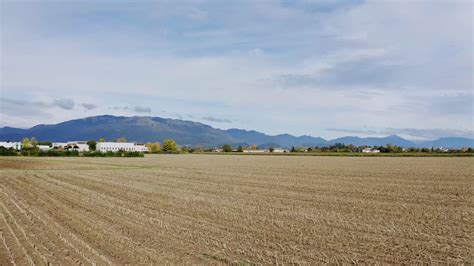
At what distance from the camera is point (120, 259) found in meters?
10.4

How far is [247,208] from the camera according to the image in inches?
715

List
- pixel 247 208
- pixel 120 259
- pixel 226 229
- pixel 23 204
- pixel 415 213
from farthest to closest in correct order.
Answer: pixel 23 204 → pixel 247 208 → pixel 415 213 → pixel 226 229 → pixel 120 259

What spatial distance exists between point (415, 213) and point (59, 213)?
45.5ft

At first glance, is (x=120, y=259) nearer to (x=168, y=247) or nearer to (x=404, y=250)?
(x=168, y=247)

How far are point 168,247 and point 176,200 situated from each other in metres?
9.39

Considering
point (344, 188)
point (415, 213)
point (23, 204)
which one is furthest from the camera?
point (344, 188)

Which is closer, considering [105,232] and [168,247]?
[168,247]

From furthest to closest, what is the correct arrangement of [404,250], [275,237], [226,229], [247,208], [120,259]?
[247,208]
[226,229]
[275,237]
[404,250]
[120,259]

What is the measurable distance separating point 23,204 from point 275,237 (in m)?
13.0

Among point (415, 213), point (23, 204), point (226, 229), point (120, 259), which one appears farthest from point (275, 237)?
point (23, 204)

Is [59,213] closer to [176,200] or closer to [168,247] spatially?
[176,200]

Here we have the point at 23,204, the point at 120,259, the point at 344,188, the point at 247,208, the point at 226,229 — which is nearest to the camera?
the point at 120,259

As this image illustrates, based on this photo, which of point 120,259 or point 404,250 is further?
point 404,250

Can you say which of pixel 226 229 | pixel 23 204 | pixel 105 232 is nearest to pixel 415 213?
pixel 226 229
